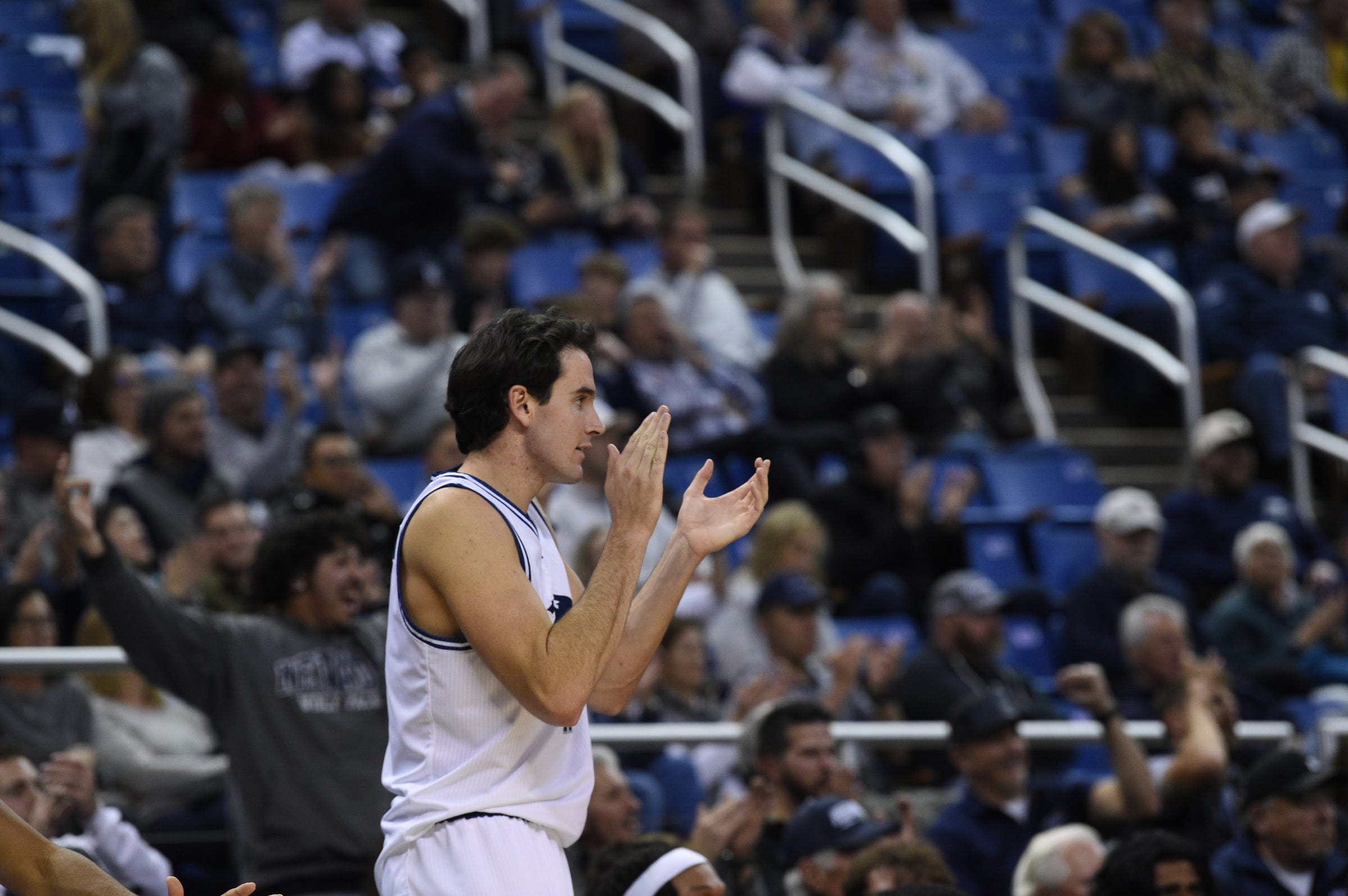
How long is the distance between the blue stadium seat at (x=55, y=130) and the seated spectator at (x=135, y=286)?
1.53 metres

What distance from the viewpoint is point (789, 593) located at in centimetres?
724

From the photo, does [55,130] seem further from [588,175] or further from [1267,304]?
[1267,304]

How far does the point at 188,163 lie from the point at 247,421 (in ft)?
9.68

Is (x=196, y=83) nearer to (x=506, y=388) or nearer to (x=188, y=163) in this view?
(x=188, y=163)

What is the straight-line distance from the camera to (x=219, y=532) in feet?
21.0

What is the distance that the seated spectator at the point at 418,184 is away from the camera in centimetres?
941

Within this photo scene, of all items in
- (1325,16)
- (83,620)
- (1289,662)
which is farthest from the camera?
(1325,16)

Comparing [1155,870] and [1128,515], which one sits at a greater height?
[1155,870]

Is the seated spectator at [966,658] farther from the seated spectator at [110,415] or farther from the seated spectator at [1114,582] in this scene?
the seated spectator at [110,415]

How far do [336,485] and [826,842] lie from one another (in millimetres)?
2644

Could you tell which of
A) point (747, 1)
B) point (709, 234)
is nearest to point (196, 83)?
point (709, 234)

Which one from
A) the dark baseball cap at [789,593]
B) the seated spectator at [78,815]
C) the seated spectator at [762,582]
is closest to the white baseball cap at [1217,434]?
the seated spectator at [762,582]

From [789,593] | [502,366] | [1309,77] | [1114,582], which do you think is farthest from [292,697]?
[1309,77]

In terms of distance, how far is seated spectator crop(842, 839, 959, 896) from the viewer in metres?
4.92
